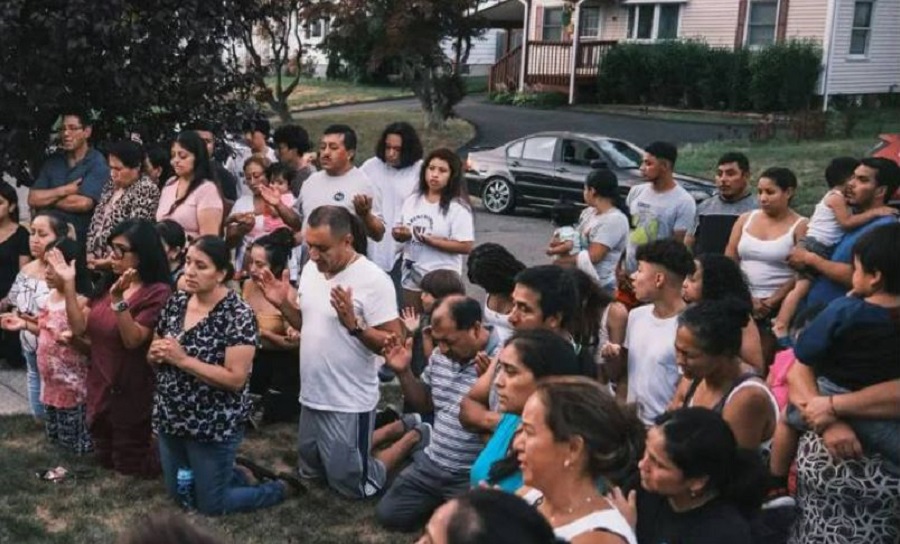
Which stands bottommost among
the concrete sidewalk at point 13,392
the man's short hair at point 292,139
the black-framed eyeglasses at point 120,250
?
the concrete sidewalk at point 13,392

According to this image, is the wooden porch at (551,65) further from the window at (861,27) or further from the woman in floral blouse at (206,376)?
the woman in floral blouse at (206,376)

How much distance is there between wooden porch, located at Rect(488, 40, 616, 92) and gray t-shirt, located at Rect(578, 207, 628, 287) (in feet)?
84.5

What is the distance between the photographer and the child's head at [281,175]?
8.45 metres

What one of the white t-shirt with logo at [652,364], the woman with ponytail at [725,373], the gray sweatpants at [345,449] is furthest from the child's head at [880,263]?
the gray sweatpants at [345,449]

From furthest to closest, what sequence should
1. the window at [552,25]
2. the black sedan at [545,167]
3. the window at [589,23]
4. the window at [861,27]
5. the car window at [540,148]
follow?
the window at [552,25] → the window at [589,23] → the window at [861,27] → the car window at [540,148] → the black sedan at [545,167]

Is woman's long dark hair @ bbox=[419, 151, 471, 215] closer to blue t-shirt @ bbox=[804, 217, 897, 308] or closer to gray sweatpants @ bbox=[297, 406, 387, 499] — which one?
gray sweatpants @ bbox=[297, 406, 387, 499]

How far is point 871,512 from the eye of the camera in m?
3.79

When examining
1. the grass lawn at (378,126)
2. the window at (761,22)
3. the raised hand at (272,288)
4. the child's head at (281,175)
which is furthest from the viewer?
the window at (761,22)

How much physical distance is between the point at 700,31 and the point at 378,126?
38.1 ft

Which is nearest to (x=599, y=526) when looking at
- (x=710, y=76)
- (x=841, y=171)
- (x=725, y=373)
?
(x=725, y=373)

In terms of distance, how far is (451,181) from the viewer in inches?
283

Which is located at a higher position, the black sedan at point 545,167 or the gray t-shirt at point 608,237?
the gray t-shirt at point 608,237

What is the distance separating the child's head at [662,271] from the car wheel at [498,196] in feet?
39.8

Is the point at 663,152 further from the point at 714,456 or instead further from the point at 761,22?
the point at 761,22
